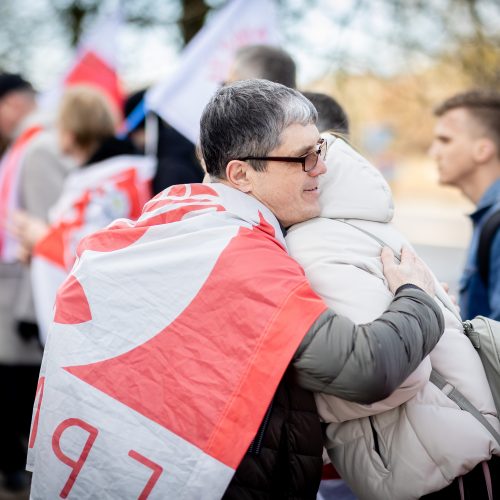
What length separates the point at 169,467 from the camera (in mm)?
1865

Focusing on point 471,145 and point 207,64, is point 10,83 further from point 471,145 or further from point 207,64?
point 471,145

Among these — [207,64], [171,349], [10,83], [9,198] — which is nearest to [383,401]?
[171,349]

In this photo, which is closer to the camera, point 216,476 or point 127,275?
point 216,476

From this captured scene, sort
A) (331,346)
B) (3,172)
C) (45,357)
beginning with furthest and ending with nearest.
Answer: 1. (3,172)
2. (45,357)
3. (331,346)

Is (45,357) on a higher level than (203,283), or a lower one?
lower

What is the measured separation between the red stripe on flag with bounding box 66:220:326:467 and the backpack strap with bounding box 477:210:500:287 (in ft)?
5.16

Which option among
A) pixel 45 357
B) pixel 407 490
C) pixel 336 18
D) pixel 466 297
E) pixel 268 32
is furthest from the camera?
pixel 336 18

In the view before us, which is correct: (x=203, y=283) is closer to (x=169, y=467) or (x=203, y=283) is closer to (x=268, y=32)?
(x=169, y=467)

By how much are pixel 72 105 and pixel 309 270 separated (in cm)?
331

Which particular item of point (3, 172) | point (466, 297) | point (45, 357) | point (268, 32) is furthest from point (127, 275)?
point (3, 172)

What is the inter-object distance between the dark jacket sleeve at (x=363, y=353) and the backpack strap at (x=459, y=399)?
0.18 metres

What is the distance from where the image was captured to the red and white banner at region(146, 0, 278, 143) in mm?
4176

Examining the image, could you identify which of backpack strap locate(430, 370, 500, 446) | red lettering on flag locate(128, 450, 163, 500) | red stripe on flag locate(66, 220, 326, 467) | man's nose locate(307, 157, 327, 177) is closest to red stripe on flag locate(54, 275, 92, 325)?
red stripe on flag locate(66, 220, 326, 467)

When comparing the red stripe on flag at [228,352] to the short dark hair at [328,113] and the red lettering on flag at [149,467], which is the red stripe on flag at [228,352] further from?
the short dark hair at [328,113]
